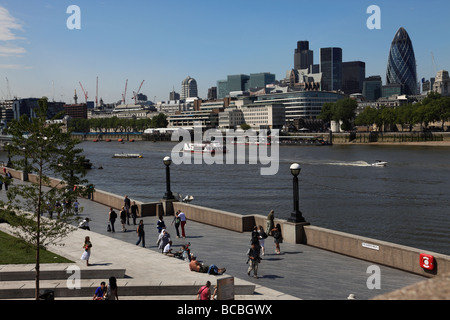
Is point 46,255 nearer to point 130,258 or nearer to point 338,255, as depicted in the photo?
point 130,258

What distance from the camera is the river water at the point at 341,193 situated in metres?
29.1

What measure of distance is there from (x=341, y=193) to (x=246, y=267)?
1190 inches

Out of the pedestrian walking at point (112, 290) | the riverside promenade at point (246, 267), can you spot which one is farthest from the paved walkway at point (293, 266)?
the pedestrian walking at point (112, 290)

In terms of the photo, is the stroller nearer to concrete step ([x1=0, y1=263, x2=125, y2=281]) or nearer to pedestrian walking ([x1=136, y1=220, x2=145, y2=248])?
pedestrian walking ([x1=136, y1=220, x2=145, y2=248])

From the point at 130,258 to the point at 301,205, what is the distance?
953 inches

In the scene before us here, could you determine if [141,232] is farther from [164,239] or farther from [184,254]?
Answer: [184,254]

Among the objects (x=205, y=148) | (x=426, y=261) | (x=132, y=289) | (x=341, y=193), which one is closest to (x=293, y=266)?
(x=426, y=261)

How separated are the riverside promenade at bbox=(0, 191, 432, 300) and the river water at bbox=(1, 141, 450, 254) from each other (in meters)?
9.62

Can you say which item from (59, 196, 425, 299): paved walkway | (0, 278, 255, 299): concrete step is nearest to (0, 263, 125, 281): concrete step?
(0, 278, 255, 299): concrete step

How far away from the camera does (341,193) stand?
4378 centimetres

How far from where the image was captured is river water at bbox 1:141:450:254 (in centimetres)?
2912

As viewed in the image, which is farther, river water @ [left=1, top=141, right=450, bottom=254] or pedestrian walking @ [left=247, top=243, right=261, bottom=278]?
river water @ [left=1, top=141, right=450, bottom=254]

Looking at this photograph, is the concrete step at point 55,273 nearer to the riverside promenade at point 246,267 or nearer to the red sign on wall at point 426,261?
the riverside promenade at point 246,267
